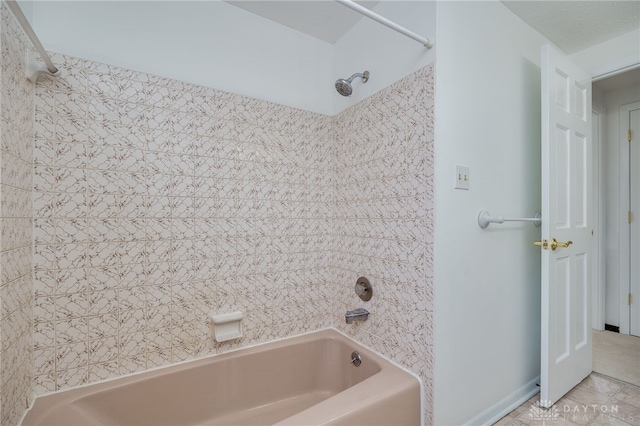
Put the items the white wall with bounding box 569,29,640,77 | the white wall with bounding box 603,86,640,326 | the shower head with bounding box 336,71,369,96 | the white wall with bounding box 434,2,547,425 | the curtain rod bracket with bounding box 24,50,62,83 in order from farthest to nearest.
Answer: the white wall with bounding box 603,86,640,326
the white wall with bounding box 569,29,640,77
the shower head with bounding box 336,71,369,96
the white wall with bounding box 434,2,547,425
the curtain rod bracket with bounding box 24,50,62,83

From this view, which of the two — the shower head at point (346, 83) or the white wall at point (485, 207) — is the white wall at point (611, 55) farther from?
the shower head at point (346, 83)

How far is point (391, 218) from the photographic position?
1556 millimetres

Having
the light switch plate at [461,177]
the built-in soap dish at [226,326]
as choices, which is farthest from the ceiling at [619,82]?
the built-in soap dish at [226,326]

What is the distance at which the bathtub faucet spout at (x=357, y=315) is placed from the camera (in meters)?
1.66

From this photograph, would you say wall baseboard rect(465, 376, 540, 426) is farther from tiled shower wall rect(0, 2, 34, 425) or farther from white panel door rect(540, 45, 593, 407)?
tiled shower wall rect(0, 2, 34, 425)

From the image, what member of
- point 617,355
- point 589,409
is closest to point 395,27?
point 589,409

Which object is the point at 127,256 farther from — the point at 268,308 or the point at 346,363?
the point at 346,363

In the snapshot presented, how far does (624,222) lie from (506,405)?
2206mm

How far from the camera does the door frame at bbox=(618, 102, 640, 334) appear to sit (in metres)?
2.56

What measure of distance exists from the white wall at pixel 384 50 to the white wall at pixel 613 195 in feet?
8.42

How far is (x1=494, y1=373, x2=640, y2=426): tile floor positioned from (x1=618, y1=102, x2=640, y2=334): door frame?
3.77 feet

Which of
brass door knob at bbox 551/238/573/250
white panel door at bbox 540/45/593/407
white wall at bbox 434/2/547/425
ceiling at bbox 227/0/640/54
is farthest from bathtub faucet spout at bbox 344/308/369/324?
ceiling at bbox 227/0/640/54

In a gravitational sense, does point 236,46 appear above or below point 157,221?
above

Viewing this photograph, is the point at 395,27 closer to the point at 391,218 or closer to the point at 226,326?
the point at 391,218
